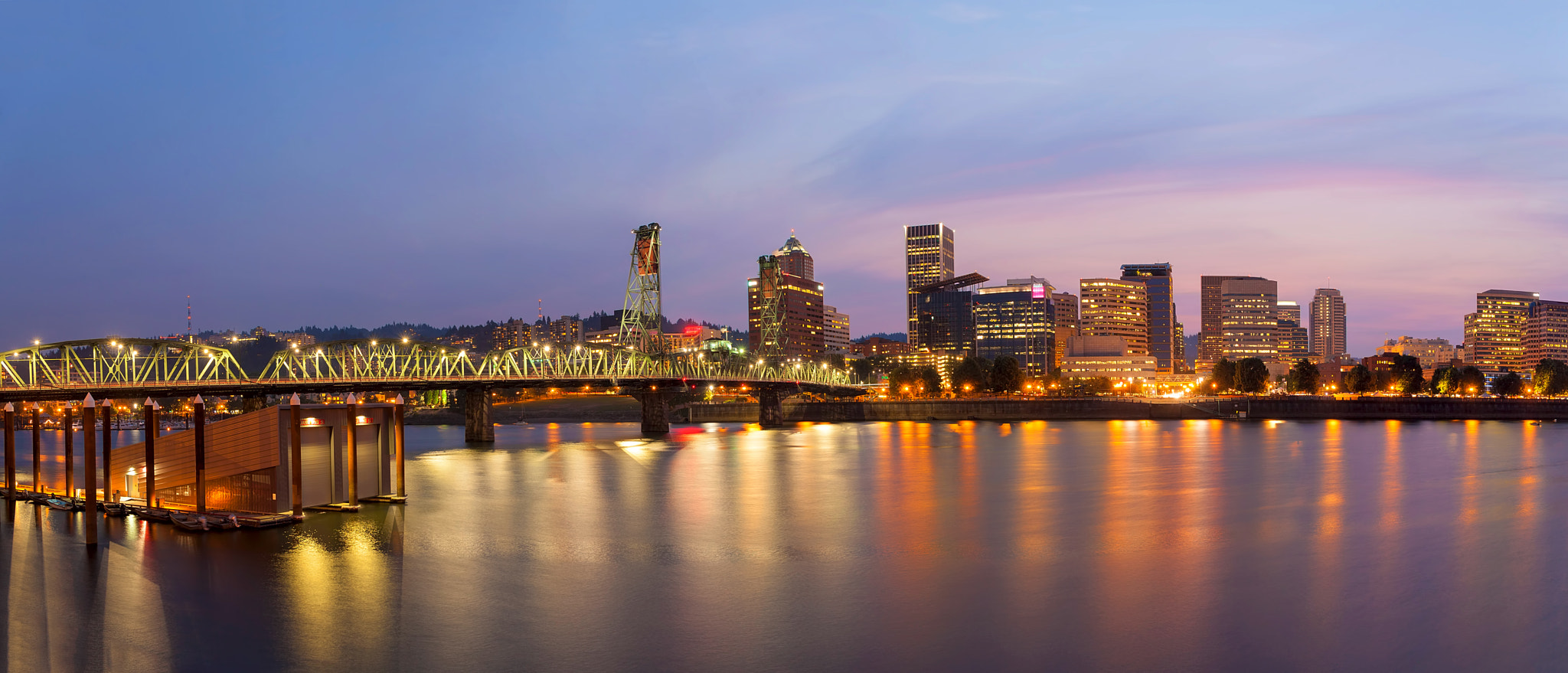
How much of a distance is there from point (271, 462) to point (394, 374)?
65400mm

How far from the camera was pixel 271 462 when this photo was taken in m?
34.3

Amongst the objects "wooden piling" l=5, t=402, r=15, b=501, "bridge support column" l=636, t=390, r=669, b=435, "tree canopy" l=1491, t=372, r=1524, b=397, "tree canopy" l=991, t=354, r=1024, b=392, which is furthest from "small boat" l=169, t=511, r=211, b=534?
"tree canopy" l=1491, t=372, r=1524, b=397

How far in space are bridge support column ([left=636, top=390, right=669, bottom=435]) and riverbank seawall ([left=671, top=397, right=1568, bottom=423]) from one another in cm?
4032

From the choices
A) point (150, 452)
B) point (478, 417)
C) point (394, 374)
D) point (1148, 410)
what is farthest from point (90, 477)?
point (1148, 410)

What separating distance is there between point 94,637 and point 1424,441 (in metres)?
91.5

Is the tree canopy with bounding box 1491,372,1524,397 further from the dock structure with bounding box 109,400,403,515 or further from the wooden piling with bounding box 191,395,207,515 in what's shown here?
the wooden piling with bounding box 191,395,207,515

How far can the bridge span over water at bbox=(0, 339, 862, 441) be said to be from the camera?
69625mm

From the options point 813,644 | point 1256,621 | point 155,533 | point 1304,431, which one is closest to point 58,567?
point 155,533

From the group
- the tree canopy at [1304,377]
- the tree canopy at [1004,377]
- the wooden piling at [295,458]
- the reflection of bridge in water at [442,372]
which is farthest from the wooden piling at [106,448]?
the tree canopy at [1304,377]

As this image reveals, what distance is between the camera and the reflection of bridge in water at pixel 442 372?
230 feet

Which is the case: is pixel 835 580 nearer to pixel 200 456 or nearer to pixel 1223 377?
pixel 200 456

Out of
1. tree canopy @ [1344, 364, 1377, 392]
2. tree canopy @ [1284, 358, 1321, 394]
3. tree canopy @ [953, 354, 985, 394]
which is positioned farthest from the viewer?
tree canopy @ [953, 354, 985, 394]

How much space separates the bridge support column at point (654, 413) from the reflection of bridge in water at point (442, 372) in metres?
0.11

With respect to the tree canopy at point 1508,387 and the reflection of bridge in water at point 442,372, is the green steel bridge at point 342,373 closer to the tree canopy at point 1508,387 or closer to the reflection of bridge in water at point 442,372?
the reflection of bridge in water at point 442,372
